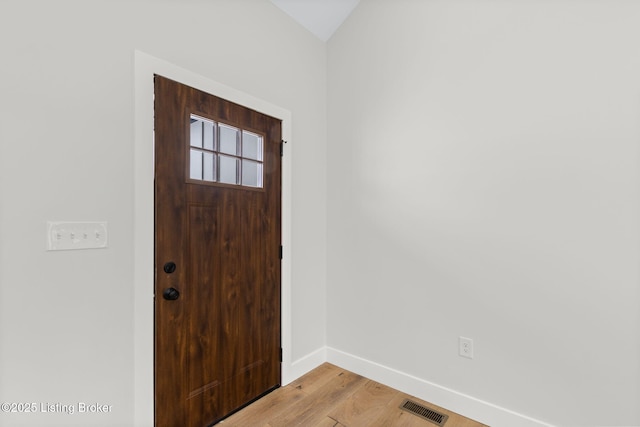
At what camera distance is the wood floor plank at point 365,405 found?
1875 mm

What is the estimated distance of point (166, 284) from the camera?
161 centimetres

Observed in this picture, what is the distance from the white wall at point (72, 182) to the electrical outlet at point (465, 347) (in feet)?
6.25

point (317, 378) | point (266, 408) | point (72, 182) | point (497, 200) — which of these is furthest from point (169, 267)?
point (497, 200)

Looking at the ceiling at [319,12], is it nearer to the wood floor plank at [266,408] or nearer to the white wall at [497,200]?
the white wall at [497,200]

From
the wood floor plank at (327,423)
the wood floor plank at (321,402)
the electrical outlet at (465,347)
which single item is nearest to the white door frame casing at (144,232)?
the wood floor plank at (321,402)

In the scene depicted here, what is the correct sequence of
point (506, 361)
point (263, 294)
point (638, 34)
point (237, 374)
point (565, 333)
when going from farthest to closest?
point (263, 294) < point (237, 374) < point (506, 361) < point (565, 333) < point (638, 34)

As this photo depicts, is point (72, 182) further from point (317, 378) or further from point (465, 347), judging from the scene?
point (465, 347)

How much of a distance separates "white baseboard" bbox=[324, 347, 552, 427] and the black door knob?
4.25ft

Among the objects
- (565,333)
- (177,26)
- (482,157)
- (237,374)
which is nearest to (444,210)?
(482,157)

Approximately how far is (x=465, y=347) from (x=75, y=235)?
2243mm

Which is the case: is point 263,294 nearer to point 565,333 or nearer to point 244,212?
point 244,212

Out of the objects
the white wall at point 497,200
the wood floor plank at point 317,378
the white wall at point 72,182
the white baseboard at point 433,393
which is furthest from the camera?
the wood floor plank at point 317,378

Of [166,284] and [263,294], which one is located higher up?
[166,284]

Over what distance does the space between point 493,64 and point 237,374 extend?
8.33 ft
